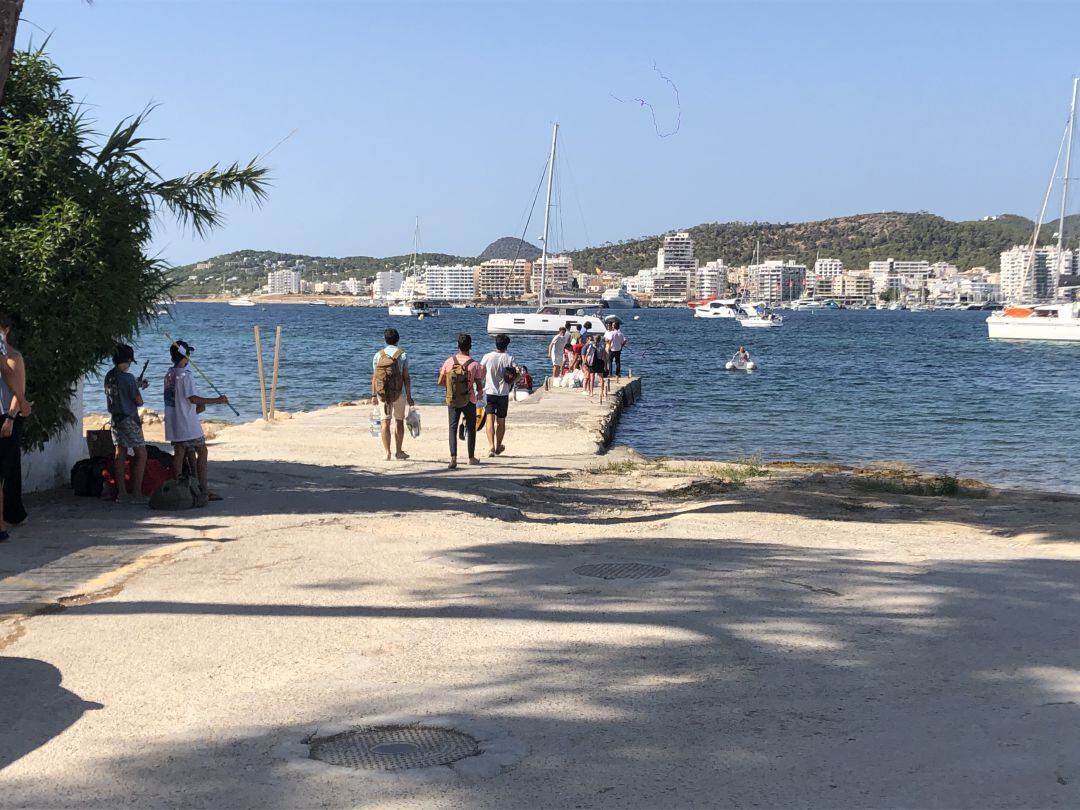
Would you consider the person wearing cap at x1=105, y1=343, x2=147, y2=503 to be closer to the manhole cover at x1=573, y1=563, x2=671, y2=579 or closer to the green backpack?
the green backpack

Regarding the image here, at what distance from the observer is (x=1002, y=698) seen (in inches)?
206

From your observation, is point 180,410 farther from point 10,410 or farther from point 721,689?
point 721,689

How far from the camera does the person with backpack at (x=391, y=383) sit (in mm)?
14086

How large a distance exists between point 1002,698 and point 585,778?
2.10 metres

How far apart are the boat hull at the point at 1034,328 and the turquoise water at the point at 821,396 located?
99cm

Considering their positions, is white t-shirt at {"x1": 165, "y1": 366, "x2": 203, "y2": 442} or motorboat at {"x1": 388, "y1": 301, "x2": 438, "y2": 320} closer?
white t-shirt at {"x1": 165, "y1": 366, "x2": 203, "y2": 442}

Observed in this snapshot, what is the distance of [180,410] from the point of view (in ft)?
34.5

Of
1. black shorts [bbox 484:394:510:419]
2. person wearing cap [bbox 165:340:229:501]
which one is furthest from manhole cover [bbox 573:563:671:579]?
black shorts [bbox 484:394:510:419]

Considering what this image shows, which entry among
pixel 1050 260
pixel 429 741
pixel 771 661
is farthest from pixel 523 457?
pixel 1050 260

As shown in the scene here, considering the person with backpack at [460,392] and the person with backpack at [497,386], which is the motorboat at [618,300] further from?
the person with backpack at [460,392]

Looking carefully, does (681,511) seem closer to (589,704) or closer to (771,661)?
(771,661)

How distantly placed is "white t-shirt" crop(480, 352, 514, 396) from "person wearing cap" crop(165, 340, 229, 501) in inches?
205

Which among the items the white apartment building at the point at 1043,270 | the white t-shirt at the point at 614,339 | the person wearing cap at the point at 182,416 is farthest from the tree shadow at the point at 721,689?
the white apartment building at the point at 1043,270

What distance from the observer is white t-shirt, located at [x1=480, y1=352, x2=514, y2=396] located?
15375 mm
